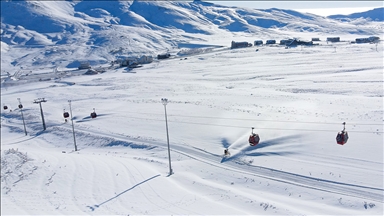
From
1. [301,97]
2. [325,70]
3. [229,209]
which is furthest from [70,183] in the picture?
[325,70]

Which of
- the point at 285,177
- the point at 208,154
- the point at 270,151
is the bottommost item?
the point at 285,177

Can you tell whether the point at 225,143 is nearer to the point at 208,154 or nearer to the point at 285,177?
the point at 208,154

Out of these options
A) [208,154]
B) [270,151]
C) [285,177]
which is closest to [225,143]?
[208,154]

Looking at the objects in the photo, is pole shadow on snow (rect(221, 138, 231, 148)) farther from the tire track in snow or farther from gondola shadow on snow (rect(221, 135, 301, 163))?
the tire track in snow

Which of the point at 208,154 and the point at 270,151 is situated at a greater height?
the point at 270,151

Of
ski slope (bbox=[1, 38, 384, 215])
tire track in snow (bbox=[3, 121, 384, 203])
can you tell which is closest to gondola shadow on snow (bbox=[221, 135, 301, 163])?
ski slope (bbox=[1, 38, 384, 215])

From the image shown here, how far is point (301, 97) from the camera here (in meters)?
44.5

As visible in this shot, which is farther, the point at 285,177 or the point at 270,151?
the point at 270,151

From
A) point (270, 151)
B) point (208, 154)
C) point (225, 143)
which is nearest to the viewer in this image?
point (270, 151)

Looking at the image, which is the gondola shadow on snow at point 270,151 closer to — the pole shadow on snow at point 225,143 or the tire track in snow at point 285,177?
the tire track in snow at point 285,177

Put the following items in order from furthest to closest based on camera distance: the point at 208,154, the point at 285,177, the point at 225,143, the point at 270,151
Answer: the point at 225,143 → the point at 208,154 → the point at 270,151 → the point at 285,177

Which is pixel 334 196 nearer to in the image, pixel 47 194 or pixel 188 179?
pixel 188 179

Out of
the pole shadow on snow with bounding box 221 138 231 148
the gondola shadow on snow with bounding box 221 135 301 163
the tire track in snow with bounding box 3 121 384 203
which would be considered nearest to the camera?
the tire track in snow with bounding box 3 121 384 203

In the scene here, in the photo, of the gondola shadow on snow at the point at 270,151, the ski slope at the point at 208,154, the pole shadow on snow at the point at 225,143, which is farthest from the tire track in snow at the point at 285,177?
the pole shadow on snow at the point at 225,143
